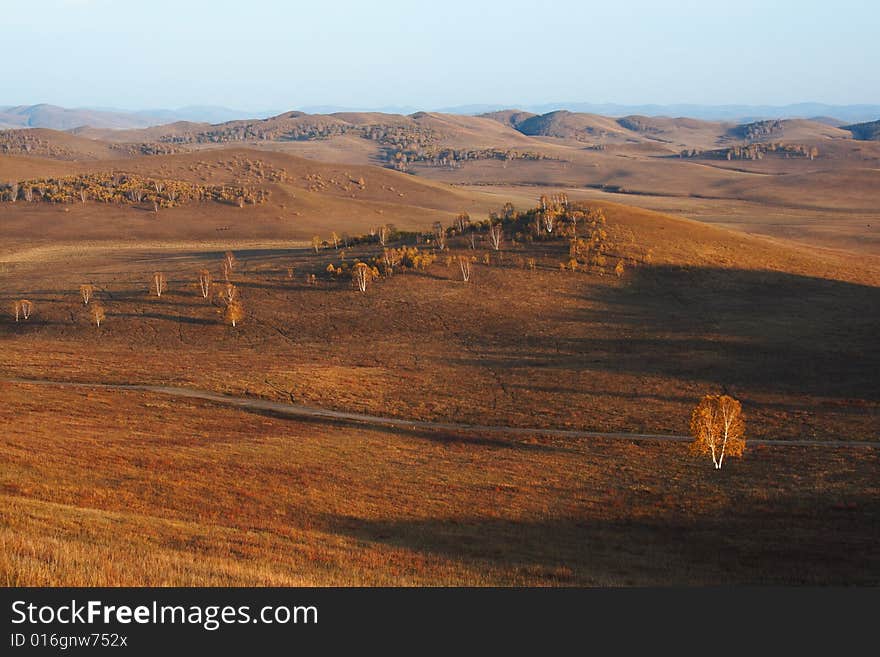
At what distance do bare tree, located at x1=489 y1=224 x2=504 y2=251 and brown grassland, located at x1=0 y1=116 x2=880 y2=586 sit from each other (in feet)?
4.22

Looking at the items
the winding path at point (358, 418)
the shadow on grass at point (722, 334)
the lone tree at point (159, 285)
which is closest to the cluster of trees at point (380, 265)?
the lone tree at point (159, 285)

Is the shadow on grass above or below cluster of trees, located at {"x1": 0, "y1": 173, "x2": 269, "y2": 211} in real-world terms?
below

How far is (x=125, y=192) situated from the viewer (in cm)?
16425

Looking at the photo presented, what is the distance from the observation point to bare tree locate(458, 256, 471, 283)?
8619 cm

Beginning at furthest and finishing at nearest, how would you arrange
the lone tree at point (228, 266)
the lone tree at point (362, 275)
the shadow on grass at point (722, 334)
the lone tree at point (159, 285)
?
1. the lone tree at point (228, 266)
2. the lone tree at point (362, 275)
3. the lone tree at point (159, 285)
4. the shadow on grass at point (722, 334)

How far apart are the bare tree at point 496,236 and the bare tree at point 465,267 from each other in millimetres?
7395

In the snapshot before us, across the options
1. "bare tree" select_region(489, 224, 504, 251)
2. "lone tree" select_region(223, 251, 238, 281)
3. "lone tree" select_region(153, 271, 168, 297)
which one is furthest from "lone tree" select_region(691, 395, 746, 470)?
"lone tree" select_region(223, 251, 238, 281)

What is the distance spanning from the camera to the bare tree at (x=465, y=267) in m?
86.2

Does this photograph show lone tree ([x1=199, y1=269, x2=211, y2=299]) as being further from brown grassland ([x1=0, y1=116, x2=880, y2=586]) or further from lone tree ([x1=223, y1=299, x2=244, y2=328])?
lone tree ([x1=223, y1=299, x2=244, y2=328])

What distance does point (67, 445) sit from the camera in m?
31.0

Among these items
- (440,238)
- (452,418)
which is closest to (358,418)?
(452,418)

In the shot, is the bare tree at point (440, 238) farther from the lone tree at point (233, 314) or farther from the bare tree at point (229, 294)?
the lone tree at point (233, 314)

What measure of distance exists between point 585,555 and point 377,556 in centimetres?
629

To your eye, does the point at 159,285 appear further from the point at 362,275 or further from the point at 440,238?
the point at 440,238
